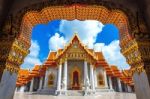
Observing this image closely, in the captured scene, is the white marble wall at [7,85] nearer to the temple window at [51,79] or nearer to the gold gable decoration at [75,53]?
the gold gable decoration at [75,53]

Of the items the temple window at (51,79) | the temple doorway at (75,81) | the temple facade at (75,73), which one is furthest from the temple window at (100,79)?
the temple window at (51,79)

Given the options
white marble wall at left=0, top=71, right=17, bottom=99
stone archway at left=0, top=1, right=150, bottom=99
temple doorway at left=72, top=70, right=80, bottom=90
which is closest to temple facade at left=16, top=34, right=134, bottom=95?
temple doorway at left=72, top=70, right=80, bottom=90

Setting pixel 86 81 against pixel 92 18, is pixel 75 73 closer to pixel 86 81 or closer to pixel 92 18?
pixel 86 81

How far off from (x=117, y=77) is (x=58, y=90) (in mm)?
10005

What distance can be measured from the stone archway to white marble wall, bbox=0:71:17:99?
53 millimetres

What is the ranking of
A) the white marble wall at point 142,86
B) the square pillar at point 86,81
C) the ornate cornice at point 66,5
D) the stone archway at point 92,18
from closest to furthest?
the white marble wall at point 142,86
the stone archway at point 92,18
the ornate cornice at point 66,5
the square pillar at point 86,81

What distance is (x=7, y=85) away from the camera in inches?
107

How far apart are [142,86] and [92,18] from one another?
7.03 ft

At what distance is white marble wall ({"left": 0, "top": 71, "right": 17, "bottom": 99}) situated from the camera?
260 cm

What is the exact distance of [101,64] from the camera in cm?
2080

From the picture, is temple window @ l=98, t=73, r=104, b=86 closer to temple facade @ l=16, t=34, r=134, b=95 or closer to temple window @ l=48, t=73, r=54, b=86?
temple facade @ l=16, t=34, r=134, b=95

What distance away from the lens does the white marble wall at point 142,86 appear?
2.54 m

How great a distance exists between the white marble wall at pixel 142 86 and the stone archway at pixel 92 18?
3cm

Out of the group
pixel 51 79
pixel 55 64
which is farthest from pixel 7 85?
pixel 51 79
